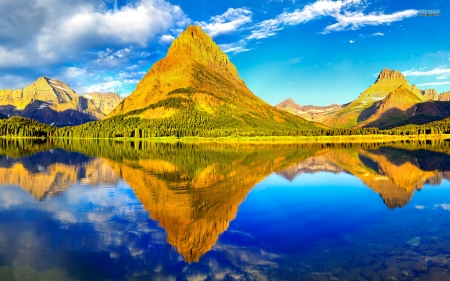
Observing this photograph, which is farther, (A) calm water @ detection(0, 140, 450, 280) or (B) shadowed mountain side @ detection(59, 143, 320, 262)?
(B) shadowed mountain side @ detection(59, 143, 320, 262)

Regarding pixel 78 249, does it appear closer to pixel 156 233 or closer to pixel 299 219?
pixel 156 233

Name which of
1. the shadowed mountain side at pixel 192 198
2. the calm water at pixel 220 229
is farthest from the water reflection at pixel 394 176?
the shadowed mountain side at pixel 192 198

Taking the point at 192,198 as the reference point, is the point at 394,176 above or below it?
below

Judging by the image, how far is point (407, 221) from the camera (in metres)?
31.1

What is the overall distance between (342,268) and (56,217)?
25871mm

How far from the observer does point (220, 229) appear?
27.6 metres

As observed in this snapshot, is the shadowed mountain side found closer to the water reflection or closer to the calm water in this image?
the calm water

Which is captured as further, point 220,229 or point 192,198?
point 192,198

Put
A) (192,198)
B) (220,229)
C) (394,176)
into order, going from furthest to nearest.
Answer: (394,176) → (192,198) → (220,229)

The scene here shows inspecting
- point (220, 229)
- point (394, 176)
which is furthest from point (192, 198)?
point (394, 176)

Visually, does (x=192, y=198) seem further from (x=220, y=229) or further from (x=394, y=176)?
(x=394, y=176)

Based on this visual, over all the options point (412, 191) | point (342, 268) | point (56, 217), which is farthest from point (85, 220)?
point (412, 191)

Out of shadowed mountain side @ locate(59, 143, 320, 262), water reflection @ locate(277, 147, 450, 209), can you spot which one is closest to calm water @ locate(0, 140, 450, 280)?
shadowed mountain side @ locate(59, 143, 320, 262)

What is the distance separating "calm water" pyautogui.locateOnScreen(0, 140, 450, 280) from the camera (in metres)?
20.0
